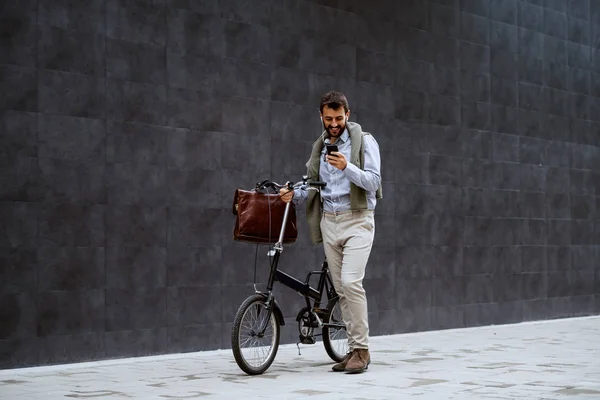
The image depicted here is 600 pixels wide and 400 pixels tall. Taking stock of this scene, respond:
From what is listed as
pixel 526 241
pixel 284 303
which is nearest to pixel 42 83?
pixel 284 303

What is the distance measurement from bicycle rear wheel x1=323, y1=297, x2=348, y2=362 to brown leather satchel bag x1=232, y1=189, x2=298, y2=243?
2.39ft

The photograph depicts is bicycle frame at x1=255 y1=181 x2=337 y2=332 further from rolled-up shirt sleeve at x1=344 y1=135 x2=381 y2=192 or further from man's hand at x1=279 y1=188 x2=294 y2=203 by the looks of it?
rolled-up shirt sleeve at x1=344 y1=135 x2=381 y2=192

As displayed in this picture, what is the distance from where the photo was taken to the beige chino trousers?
23.5 ft

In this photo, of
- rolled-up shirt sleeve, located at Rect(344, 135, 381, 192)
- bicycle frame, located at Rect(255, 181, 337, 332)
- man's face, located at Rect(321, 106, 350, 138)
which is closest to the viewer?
rolled-up shirt sleeve, located at Rect(344, 135, 381, 192)

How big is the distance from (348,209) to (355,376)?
120 centimetres

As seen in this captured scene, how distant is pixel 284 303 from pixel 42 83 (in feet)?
10.2

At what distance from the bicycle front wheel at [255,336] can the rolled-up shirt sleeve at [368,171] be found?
1054 mm

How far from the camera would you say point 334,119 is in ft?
23.8

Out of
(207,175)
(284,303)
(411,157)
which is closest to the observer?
(207,175)

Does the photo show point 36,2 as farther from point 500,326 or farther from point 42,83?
point 500,326

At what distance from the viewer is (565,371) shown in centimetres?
712

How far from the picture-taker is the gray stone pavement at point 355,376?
19.8 ft

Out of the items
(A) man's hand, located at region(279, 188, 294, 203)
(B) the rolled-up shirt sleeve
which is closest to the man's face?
(B) the rolled-up shirt sleeve

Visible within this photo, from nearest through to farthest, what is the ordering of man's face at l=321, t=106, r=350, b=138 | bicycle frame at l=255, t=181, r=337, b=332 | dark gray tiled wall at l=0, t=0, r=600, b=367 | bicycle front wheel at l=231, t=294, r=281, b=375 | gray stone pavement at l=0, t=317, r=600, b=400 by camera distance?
gray stone pavement at l=0, t=317, r=600, b=400
bicycle front wheel at l=231, t=294, r=281, b=375
bicycle frame at l=255, t=181, r=337, b=332
man's face at l=321, t=106, r=350, b=138
dark gray tiled wall at l=0, t=0, r=600, b=367
